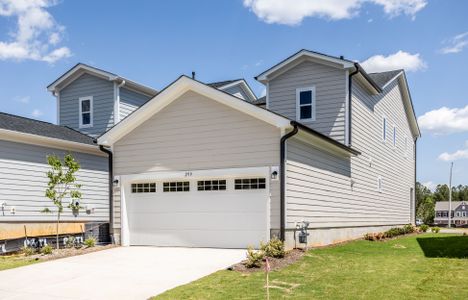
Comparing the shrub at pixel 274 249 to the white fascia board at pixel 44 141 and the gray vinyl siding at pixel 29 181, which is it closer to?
the gray vinyl siding at pixel 29 181

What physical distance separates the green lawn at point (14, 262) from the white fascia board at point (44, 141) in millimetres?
4469

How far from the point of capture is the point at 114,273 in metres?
10.5

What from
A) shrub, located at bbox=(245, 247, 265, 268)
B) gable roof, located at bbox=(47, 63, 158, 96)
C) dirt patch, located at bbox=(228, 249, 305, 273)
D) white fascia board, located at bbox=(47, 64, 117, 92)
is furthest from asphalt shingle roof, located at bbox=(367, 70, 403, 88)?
shrub, located at bbox=(245, 247, 265, 268)

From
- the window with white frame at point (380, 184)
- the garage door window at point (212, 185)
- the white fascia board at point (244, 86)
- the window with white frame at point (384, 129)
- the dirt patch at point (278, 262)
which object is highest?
the white fascia board at point (244, 86)

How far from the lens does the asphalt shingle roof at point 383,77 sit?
22219mm

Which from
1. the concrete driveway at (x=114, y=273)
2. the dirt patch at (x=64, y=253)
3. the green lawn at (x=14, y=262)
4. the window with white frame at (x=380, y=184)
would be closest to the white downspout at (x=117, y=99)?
the dirt patch at (x=64, y=253)

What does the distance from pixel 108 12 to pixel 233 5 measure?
4.46m

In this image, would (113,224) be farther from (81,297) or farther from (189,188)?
(81,297)

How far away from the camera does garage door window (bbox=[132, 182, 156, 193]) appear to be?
15.6 metres

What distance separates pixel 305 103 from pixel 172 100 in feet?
19.1

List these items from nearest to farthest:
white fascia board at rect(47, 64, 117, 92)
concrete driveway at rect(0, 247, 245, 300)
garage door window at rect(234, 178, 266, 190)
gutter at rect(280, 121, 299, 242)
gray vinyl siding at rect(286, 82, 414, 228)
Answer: concrete driveway at rect(0, 247, 245, 300)
gutter at rect(280, 121, 299, 242)
garage door window at rect(234, 178, 266, 190)
gray vinyl siding at rect(286, 82, 414, 228)
white fascia board at rect(47, 64, 117, 92)

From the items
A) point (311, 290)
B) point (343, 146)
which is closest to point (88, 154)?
point (343, 146)

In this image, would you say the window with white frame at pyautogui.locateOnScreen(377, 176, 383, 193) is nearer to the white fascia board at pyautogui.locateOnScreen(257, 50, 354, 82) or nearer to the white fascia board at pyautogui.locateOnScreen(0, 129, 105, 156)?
the white fascia board at pyautogui.locateOnScreen(257, 50, 354, 82)

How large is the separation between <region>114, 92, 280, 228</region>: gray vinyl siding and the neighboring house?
8197 cm
